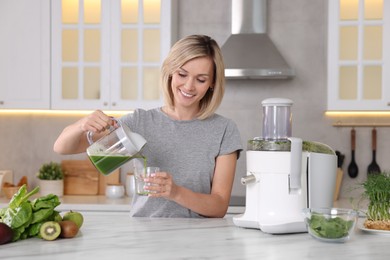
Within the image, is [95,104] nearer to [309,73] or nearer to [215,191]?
[309,73]

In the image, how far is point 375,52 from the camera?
3857 millimetres

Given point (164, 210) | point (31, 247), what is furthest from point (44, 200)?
point (164, 210)

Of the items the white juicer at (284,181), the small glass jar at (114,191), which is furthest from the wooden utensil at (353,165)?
the white juicer at (284,181)

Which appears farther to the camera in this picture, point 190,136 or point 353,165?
point 353,165

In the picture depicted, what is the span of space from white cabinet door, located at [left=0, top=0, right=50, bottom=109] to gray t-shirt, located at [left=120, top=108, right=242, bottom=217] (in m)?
1.79

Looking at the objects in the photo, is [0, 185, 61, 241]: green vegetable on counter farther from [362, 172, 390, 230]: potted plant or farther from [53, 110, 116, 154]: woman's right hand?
[362, 172, 390, 230]: potted plant

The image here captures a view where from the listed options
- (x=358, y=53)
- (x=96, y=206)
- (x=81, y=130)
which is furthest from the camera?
(x=358, y=53)

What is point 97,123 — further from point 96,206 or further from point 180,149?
point 96,206

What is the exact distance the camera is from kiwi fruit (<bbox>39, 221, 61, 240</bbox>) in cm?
166

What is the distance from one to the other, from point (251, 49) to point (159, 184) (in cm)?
222

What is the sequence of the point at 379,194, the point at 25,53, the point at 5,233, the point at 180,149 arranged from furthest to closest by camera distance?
the point at 25,53, the point at 180,149, the point at 379,194, the point at 5,233

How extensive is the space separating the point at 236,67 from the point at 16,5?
4.88ft

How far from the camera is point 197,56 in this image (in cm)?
218

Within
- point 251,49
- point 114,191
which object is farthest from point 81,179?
point 251,49
